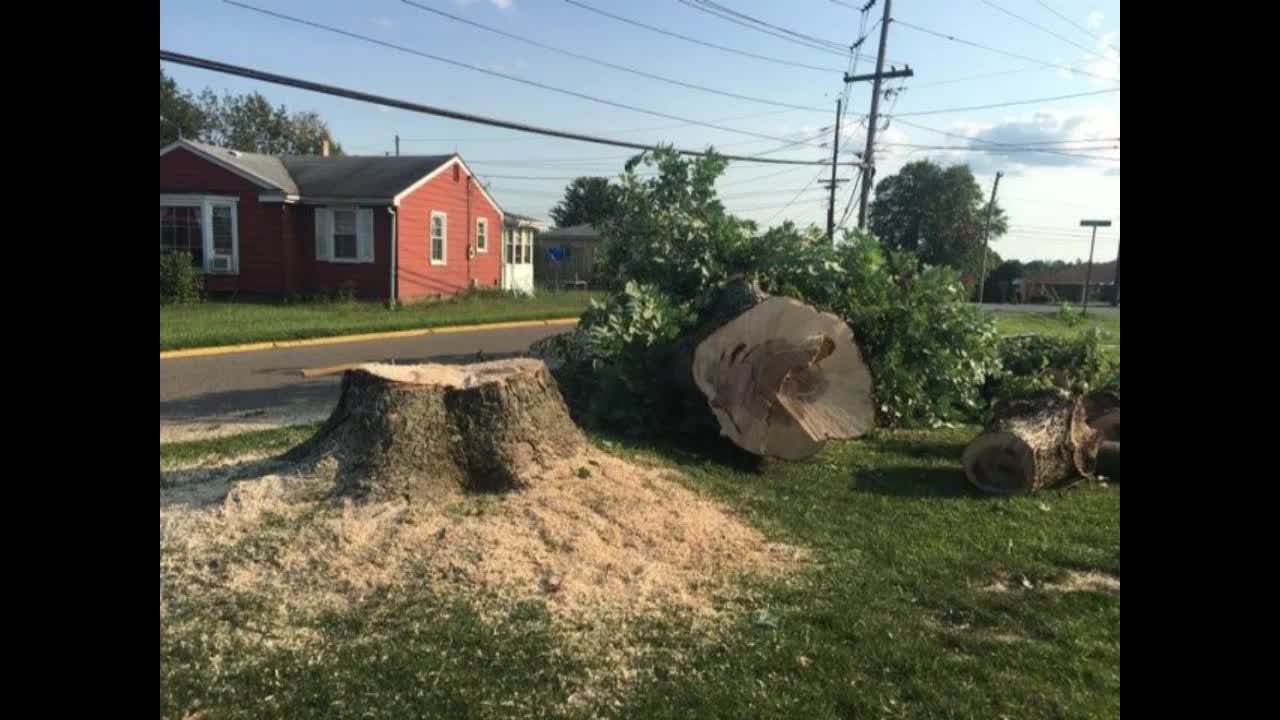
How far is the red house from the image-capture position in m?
20.8

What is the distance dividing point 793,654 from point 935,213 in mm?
79516

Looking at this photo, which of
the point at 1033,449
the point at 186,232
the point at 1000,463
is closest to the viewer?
the point at 1033,449

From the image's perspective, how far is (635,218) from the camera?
8484 mm

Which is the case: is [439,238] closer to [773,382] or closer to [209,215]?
[209,215]

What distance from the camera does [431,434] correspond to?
4.62 metres

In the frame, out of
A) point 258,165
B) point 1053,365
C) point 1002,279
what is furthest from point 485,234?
point 1002,279

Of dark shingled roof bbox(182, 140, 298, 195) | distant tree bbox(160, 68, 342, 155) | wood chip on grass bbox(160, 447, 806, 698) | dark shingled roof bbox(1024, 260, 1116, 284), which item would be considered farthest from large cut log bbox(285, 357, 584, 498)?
dark shingled roof bbox(1024, 260, 1116, 284)

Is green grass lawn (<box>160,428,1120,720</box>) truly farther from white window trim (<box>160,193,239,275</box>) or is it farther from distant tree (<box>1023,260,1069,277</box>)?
distant tree (<box>1023,260,1069,277</box>)

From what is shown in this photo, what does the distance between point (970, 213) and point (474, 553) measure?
79.2 meters

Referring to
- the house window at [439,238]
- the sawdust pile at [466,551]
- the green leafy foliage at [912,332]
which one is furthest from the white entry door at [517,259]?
the sawdust pile at [466,551]

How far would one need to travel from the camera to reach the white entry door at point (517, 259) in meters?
29.0

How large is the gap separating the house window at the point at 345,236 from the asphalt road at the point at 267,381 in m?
7.32

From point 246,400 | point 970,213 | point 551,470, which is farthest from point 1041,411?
point 970,213

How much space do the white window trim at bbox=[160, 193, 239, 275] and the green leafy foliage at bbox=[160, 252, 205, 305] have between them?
3.23 ft
